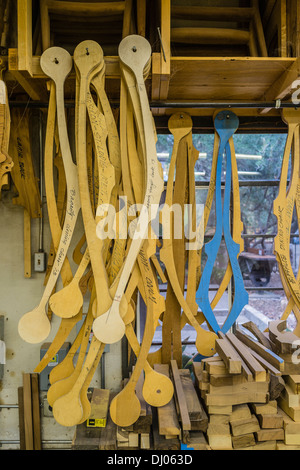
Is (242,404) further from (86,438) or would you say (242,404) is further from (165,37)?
(165,37)

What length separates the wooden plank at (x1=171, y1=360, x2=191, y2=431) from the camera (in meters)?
1.54

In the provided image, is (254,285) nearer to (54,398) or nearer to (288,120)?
(288,120)

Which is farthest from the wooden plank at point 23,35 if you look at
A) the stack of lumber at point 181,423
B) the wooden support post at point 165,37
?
the stack of lumber at point 181,423

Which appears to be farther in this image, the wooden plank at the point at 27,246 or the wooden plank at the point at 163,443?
the wooden plank at the point at 27,246

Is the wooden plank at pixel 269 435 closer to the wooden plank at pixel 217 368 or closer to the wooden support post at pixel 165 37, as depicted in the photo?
the wooden plank at pixel 217 368

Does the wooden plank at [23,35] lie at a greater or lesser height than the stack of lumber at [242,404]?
greater

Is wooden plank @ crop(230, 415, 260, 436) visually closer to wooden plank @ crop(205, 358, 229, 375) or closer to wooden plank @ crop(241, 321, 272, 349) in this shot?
wooden plank @ crop(205, 358, 229, 375)

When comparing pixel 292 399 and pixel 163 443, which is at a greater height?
pixel 292 399

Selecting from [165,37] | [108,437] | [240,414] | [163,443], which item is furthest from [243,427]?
[165,37]

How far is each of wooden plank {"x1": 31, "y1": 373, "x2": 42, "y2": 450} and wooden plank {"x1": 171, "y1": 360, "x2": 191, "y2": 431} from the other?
962mm

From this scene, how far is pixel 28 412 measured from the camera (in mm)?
2203

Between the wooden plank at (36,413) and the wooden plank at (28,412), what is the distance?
2 centimetres

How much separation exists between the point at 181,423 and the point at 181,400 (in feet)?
0.33

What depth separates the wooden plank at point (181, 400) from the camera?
154 cm
